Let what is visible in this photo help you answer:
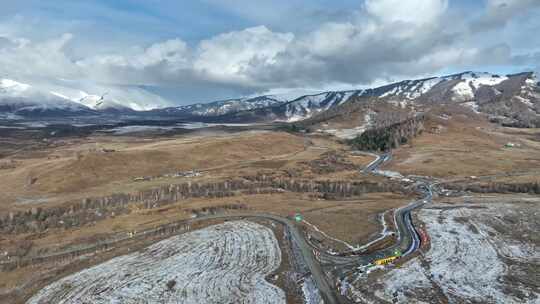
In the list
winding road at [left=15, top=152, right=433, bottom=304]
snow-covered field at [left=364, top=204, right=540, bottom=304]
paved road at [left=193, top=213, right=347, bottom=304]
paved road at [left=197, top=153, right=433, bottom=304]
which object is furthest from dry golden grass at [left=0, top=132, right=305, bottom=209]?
snow-covered field at [left=364, top=204, right=540, bottom=304]

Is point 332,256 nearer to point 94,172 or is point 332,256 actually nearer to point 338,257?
point 338,257

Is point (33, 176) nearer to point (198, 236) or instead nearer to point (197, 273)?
point (198, 236)

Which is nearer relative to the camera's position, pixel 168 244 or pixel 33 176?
pixel 168 244

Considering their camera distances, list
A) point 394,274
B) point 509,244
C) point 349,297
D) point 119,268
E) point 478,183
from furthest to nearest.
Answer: point 478,183 → point 509,244 → point 119,268 → point 394,274 → point 349,297

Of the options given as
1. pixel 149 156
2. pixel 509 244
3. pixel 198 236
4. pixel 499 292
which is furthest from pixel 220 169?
pixel 499 292

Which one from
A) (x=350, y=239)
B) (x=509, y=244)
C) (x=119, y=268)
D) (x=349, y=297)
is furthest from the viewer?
(x=350, y=239)

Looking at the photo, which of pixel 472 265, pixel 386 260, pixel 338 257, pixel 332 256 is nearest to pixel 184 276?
pixel 332 256
